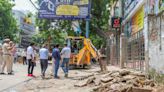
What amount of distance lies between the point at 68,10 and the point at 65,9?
0.27m

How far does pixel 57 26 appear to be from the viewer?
142ft

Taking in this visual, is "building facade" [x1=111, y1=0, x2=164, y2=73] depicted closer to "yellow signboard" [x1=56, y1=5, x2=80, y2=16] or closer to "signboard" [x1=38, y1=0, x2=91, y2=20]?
"signboard" [x1=38, y1=0, x2=91, y2=20]

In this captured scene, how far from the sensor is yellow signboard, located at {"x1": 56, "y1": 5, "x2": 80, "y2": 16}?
33.5m

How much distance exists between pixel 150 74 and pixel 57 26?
28.9 meters

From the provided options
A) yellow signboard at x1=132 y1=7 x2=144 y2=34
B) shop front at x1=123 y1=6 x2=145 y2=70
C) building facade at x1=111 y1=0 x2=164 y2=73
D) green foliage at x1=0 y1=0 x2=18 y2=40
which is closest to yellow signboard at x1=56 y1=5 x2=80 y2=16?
yellow signboard at x1=132 y1=7 x2=144 y2=34

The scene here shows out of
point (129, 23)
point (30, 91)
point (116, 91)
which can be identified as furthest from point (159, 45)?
point (129, 23)

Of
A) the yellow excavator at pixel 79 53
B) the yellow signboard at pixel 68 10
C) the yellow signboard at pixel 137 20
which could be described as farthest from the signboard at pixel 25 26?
the yellow excavator at pixel 79 53

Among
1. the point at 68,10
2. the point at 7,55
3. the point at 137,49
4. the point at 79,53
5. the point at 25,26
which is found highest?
the point at 25,26

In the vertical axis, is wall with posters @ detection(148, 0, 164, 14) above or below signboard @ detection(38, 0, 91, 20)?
below

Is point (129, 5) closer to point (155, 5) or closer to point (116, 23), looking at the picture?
point (116, 23)

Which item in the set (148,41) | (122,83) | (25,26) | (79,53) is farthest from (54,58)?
(25,26)

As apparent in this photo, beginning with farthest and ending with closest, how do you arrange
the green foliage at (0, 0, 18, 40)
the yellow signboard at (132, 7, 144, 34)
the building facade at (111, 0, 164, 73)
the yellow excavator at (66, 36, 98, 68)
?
the green foliage at (0, 0, 18, 40)
the yellow excavator at (66, 36, 98, 68)
the yellow signboard at (132, 7, 144, 34)
the building facade at (111, 0, 164, 73)

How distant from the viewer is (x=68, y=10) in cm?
3391

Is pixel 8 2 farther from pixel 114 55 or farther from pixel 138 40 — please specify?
pixel 138 40
